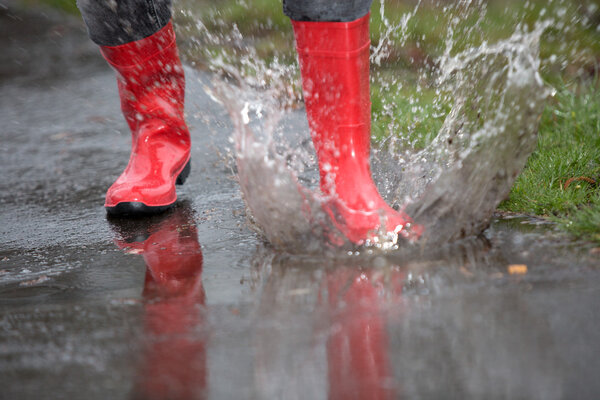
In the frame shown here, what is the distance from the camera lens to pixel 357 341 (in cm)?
124

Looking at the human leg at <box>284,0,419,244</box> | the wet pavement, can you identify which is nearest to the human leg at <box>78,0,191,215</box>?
the wet pavement

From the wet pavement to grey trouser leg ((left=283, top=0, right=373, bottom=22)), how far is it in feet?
2.19

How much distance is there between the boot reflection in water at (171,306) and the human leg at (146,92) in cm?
14

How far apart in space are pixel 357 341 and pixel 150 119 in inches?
63.9

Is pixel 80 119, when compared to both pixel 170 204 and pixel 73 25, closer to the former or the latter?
pixel 170 204

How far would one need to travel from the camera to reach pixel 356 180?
1.86 m

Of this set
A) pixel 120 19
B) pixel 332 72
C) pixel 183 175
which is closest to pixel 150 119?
pixel 183 175

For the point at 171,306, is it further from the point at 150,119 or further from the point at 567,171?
the point at 567,171

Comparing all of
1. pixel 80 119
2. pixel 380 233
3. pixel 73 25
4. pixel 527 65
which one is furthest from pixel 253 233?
pixel 73 25

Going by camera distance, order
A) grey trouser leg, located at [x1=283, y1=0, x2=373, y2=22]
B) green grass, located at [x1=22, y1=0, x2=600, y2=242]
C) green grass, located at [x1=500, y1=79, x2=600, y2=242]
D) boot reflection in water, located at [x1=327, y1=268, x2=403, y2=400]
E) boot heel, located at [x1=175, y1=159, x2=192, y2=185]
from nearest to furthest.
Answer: boot reflection in water, located at [x1=327, y1=268, x2=403, y2=400], grey trouser leg, located at [x1=283, y1=0, x2=373, y2=22], green grass, located at [x1=500, y1=79, x2=600, y2=242], green grass, located at [x1=22, y1=0, x2=600, y2=242], boot heel, located at [x1=175, y1=159, x2=192, y2=185]

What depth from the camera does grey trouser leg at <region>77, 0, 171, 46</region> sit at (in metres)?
2.26

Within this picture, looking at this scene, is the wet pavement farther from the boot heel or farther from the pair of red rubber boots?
the boot heel

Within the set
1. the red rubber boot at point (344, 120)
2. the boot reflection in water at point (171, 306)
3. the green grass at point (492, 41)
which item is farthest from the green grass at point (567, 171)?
the boot reflection in water at point (171, 306)

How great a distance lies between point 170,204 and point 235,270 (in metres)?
0.89
